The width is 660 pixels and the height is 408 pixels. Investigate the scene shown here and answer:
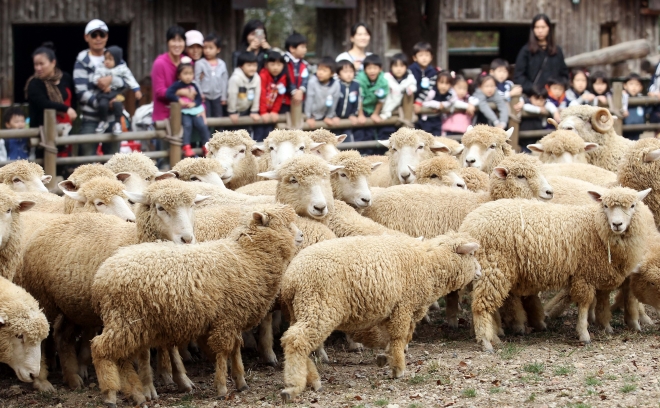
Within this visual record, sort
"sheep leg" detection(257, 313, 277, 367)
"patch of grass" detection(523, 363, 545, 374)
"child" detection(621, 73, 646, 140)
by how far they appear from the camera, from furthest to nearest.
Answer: "child" detection(621, 73, 646, 140)
"sheep leg" detection(257, 313, 277, 367)
"patch of grass" detection(523, 363, 545, 374)

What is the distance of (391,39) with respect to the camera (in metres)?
17.8

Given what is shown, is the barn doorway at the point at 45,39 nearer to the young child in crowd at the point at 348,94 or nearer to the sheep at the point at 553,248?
the young child in crowd at the point at 348,94

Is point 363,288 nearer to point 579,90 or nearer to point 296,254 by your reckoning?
point 296,254

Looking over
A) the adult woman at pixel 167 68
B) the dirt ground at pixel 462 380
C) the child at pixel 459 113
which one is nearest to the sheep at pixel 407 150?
the dirt ground at pixel 462 380

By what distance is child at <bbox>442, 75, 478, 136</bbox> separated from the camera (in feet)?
43.2

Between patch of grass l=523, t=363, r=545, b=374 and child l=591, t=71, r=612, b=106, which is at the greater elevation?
child l=591, t=71, r=612, b=106

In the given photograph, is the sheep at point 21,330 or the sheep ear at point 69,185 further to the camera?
the sheep ear at point 69,185

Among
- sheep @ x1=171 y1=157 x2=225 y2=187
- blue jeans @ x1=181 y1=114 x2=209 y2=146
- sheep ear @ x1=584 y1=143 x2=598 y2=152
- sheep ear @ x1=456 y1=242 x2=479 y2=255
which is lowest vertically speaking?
sheep ear @ x1=456 y1=242 x2=479 y2=255

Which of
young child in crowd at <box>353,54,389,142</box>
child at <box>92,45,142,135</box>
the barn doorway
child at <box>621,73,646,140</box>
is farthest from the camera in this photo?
the barn doorway

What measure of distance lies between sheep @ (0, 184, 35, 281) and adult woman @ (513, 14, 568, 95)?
8.94m

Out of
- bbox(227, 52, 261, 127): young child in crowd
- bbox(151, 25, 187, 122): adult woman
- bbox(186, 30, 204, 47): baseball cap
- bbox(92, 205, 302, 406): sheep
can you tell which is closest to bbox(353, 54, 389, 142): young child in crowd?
bbox(227, 52, 261, 127): young child in crowd

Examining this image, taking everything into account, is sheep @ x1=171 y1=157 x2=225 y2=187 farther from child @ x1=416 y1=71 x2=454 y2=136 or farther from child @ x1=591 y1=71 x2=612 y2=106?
child @ x1=591 y1=71 x2=612 y2=106

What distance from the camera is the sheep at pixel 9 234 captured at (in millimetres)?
6715

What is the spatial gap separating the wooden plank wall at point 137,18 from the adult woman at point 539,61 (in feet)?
15.5
